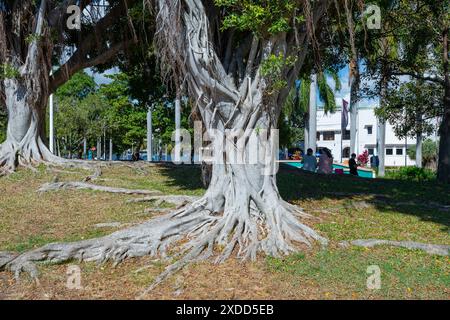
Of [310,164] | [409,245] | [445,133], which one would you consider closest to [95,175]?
[310,164]

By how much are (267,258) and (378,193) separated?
616cm

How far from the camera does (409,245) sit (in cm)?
660

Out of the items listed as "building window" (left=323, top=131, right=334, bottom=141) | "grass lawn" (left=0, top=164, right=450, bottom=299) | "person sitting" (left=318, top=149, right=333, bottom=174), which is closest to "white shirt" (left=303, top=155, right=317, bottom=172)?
"person sitting" (left=318, top=149, right=333, bottom=174)

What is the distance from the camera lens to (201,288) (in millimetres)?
5344

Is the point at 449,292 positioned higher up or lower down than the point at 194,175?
lower down

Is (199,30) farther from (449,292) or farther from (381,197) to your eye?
(381,197)

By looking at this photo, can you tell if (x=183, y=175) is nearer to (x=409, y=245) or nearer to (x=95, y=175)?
(x=95, y=175)

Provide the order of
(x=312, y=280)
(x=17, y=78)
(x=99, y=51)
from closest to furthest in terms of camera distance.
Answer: (x=312, y=280) < (x=17, y=78) < (x=99, y=51)

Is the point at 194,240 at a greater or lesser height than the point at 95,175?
lesser

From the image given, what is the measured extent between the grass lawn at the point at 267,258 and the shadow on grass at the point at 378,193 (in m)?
0.03

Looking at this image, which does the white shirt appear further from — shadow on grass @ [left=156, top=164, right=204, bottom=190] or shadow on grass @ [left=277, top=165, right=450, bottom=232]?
shadow on grass @ [left=156, top=164, right=204, bottom=190]

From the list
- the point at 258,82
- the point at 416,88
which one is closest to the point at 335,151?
the point at 416,88

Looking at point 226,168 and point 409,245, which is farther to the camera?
point 226,168

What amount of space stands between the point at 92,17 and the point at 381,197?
30.3 feet
